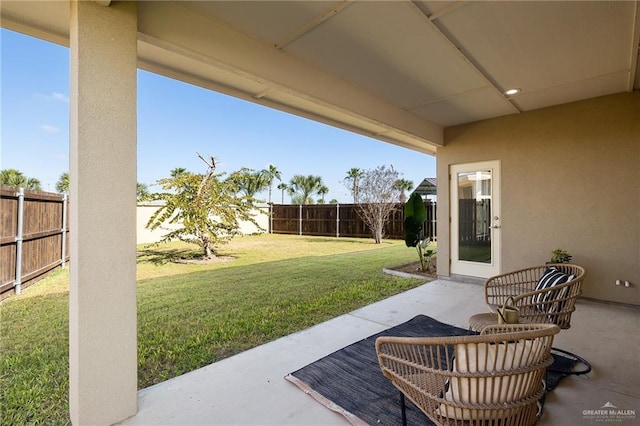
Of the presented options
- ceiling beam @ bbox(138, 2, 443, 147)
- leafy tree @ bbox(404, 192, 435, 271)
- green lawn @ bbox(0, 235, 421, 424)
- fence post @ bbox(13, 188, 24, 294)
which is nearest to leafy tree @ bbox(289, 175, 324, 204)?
green lawn @ bbox(0, 235, 421, 424)

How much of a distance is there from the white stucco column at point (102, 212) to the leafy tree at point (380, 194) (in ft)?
38.7

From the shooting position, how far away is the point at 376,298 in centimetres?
496

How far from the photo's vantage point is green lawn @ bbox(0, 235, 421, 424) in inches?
103

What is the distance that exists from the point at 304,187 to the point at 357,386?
28727mm

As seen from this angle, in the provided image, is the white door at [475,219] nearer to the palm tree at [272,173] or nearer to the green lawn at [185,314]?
the green lawn at [185,314]

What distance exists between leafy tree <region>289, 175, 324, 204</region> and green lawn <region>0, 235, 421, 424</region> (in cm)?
2273

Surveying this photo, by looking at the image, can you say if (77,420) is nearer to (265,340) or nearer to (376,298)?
(265,340)

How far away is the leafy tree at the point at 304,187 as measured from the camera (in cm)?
3055

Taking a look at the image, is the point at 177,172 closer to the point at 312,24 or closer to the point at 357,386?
the point at 312,24

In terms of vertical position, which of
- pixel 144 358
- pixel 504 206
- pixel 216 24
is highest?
pixel 216 24

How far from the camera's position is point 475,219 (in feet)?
19.5

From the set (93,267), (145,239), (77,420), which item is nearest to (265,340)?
(77,420)

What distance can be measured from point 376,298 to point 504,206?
2.85 meters

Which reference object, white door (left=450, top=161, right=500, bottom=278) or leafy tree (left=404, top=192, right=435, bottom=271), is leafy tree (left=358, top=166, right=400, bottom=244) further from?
white door (left=450, top=161, right=500, bottom=278)
